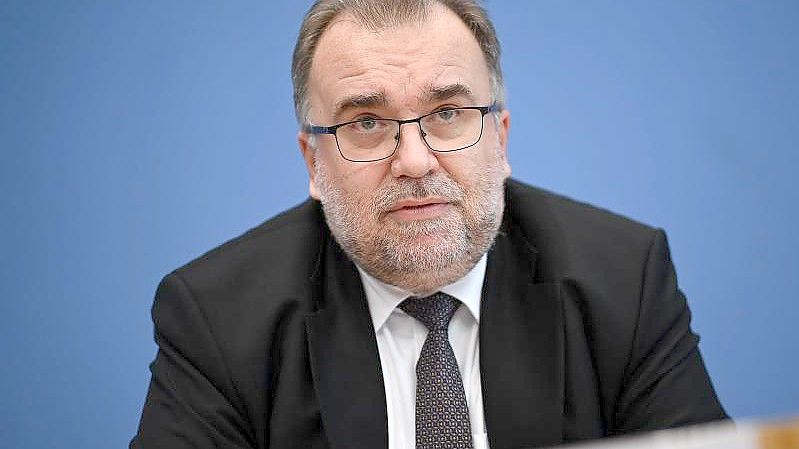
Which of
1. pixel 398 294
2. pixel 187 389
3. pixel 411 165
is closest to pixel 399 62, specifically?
pixel 411 165

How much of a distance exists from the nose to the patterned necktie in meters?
0.32

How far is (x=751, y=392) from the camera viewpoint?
10.1 feet

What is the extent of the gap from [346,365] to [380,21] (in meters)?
0.68

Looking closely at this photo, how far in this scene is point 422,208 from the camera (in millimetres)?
1761

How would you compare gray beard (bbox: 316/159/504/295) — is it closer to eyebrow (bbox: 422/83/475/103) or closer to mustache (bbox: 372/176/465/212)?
mustache (bbox: 372/176/465/212)

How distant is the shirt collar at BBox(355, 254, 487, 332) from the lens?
1903mm

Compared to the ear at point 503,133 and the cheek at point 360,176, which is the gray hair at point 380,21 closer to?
the ear at point 503,133

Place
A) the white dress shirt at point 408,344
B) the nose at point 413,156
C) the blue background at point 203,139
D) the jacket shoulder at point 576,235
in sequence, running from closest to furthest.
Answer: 1. the nose at point 413,156
2. the white dress shirt at point 408,344
3. the jacket shoulder at point 576,235
4. the blue background at point 203,139

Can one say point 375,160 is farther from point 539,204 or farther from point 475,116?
point 539,204

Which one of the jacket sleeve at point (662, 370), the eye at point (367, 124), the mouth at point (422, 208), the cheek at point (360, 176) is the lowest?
the jacket sleeve at point (662, 370)

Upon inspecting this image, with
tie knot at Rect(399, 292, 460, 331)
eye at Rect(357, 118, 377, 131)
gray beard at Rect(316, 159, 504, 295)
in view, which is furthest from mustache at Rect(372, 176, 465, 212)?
tie knot at Rect(399, 292, 460, 331)

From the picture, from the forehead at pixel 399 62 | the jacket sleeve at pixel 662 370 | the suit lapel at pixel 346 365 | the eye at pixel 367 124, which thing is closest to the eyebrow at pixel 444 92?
the forehead at pixel 399 62

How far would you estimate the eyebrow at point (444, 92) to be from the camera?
70.1 inches

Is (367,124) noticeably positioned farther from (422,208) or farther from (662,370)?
(662,370)
